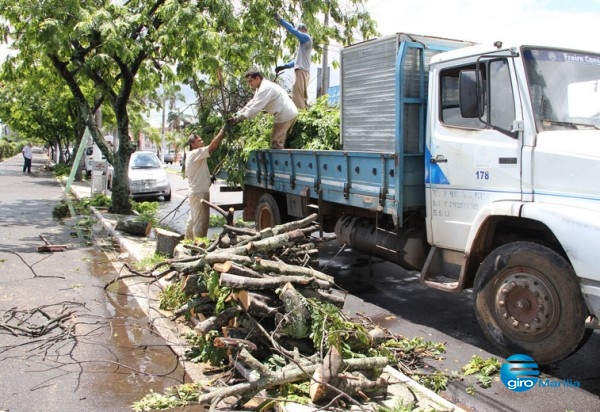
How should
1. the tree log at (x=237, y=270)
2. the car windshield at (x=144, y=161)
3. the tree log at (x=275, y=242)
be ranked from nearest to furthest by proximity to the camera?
the tree log at (x=237, y=270)
the tree log at (x=275, y=242)
the car windshield at (x=144, y=161)

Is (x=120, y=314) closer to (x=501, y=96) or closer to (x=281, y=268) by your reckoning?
(x=281, y=268)

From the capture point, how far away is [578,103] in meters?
4.97

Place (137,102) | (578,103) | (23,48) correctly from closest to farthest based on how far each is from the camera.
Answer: (578,103) < (23,48) < (137,102)

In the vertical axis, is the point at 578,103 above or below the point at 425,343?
above

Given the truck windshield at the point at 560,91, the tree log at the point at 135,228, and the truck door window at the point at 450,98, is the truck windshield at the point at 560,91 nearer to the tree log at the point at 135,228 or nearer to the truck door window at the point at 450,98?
the truck door window at the point at 450,98

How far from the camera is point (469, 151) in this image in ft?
17.8

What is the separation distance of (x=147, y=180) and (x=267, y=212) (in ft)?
32.1

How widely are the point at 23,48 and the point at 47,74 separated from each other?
3553mm

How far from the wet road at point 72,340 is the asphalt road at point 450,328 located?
2388mm

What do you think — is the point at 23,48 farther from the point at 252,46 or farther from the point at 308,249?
the point at 308,249

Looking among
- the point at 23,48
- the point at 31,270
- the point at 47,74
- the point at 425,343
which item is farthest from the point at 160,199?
the point at 425,343

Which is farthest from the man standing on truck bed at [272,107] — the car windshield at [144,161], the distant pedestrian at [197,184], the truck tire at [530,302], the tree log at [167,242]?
the car windshield at [144,161]

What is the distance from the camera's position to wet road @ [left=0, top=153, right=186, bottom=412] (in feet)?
13.8

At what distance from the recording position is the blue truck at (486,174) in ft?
14.7
